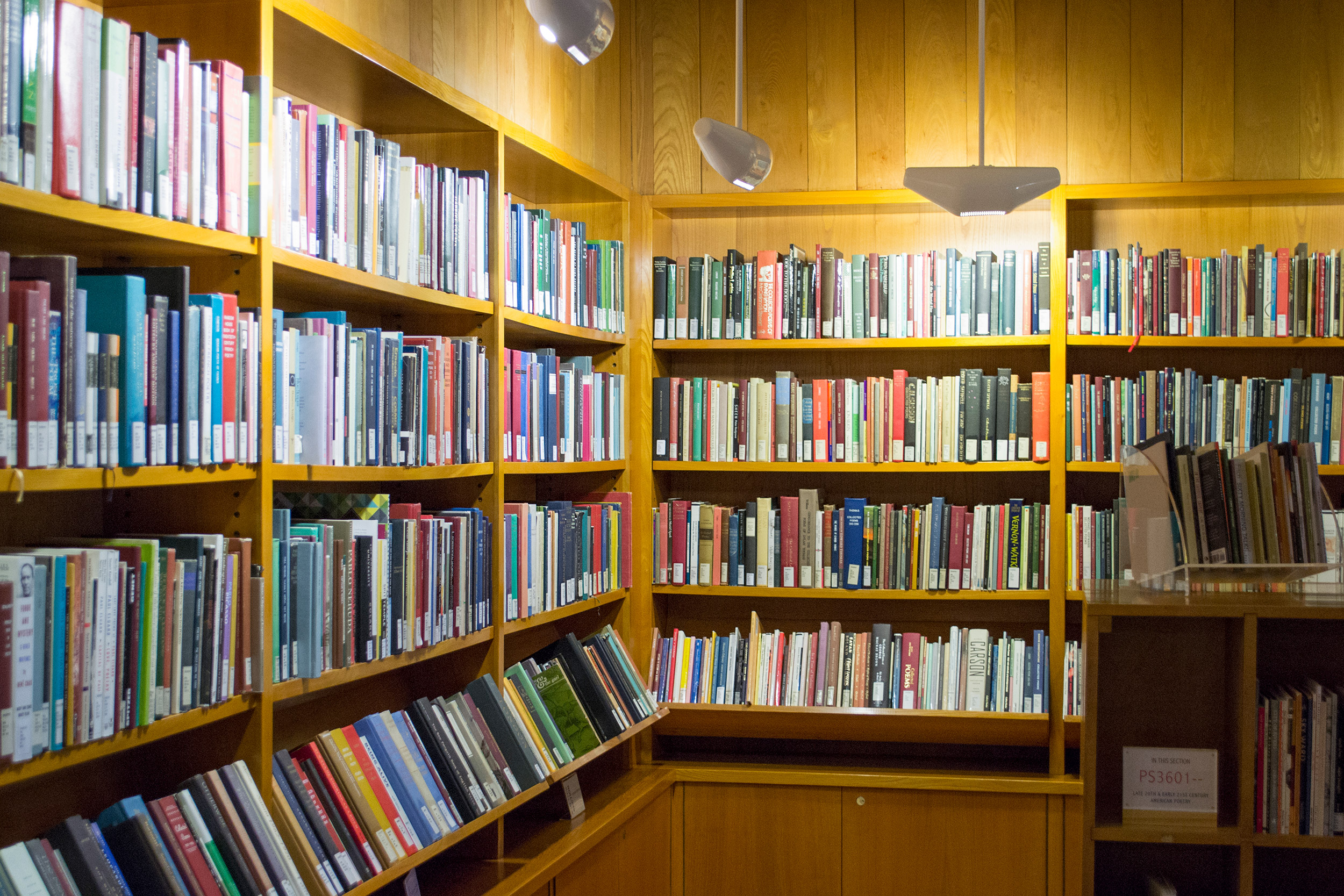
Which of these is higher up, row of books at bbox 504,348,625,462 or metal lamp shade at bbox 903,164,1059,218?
metal lamp shade at bbox 903,164,1059,218

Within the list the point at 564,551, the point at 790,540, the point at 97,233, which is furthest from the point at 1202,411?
the point at 97,233

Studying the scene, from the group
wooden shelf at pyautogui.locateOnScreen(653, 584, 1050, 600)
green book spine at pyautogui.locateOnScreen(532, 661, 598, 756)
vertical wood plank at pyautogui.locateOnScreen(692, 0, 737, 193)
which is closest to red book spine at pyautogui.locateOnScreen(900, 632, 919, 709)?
wooden shelf at pyautogui.locateOnScreen(653, 584, 1050, 600)

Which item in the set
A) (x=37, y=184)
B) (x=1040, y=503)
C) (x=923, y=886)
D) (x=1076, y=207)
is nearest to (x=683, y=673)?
(x=923, y=886)

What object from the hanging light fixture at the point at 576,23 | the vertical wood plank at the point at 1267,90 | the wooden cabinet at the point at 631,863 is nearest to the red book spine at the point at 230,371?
the hanging light fixture at the point at 576,23

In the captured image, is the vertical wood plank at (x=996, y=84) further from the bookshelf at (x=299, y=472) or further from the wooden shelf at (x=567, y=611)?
the wooden shelf at (x=567, y=611)

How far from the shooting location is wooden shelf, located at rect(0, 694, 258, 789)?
58.7 inches

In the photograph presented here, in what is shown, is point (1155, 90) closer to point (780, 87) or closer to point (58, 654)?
point (780, 87)

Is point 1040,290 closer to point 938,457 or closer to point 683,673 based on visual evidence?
point 938,457

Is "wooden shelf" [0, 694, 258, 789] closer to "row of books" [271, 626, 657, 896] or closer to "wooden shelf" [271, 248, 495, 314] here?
"row of books" [271, 626, 657, 896]

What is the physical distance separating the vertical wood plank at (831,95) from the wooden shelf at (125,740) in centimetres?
271

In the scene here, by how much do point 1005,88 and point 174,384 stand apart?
2994mm

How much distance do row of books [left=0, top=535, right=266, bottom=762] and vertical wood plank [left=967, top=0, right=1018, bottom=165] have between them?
9.29 feet

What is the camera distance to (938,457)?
12.1 ft

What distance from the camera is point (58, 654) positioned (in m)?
1.52
